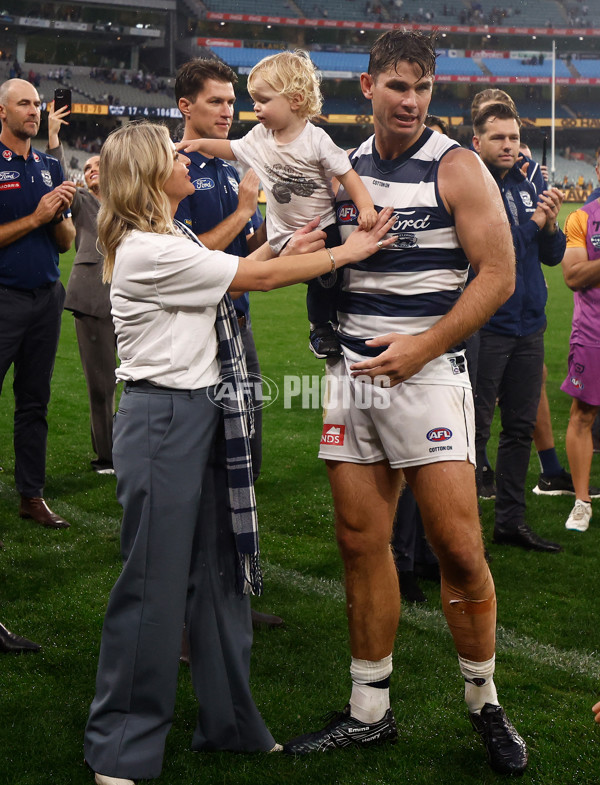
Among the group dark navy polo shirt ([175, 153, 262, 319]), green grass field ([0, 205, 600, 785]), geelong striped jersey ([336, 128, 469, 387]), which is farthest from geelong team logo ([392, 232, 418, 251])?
green grass field ([0, 205, 600, 785])

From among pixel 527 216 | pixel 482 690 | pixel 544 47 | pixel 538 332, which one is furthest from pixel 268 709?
pixel 544 47

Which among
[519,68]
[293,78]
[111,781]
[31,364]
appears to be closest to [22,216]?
[31,364]

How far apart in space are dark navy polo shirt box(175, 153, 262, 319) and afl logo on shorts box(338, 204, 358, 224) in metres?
1.01

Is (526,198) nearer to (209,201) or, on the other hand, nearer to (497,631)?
(209,201)

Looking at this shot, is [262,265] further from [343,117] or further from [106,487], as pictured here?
[343,117]

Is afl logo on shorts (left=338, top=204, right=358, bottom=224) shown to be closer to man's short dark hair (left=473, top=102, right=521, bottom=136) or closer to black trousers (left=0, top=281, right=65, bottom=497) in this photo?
man's short dark hair (left=473, top=102, right=521, bottom=136)

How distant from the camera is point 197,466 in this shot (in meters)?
2.60

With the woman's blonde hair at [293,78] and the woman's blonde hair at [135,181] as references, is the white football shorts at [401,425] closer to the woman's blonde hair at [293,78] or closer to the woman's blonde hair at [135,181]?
the woman's blonde hair at [135,181]

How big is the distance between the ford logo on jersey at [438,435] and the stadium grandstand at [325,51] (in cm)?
4135

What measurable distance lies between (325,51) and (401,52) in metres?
54.2

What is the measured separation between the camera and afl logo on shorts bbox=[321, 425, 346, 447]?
9.45 ft

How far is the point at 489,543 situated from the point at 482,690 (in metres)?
2.13

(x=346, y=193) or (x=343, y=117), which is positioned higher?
(x=343, y=117)

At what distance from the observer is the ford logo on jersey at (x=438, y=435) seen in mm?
2717
